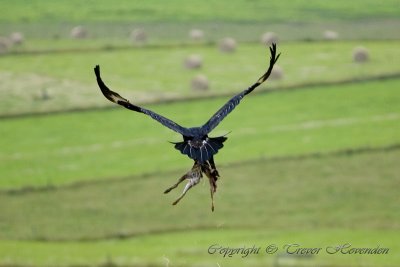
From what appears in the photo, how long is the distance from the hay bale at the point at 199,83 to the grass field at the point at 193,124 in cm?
140

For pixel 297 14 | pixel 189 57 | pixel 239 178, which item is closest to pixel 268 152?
pixel 239 178

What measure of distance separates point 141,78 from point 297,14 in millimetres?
24085

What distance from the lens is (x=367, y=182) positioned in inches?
1986

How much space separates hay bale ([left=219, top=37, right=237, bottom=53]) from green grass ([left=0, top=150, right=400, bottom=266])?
1192 inches

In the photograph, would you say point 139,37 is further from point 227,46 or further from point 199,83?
point 199,83

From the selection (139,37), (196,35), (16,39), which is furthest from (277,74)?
(16,39)

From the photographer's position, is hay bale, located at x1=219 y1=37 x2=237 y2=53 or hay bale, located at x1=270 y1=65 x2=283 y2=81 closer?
hay bale, located at x1=270 y1=65 x2=283 y2=81

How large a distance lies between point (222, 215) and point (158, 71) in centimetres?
3372

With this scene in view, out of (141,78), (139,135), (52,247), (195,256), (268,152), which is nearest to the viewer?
(195,256)

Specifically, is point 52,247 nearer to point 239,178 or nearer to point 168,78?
point 239,178

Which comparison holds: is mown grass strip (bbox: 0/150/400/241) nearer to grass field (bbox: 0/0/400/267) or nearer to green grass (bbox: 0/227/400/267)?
grass field (bbox: 0/0/400/267)

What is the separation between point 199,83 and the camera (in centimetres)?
7138

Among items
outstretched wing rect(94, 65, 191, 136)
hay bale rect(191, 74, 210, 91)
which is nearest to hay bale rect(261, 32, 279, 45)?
hay bale rect(191, 74, 210, 91)

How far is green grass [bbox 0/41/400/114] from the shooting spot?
6988 centimetres
